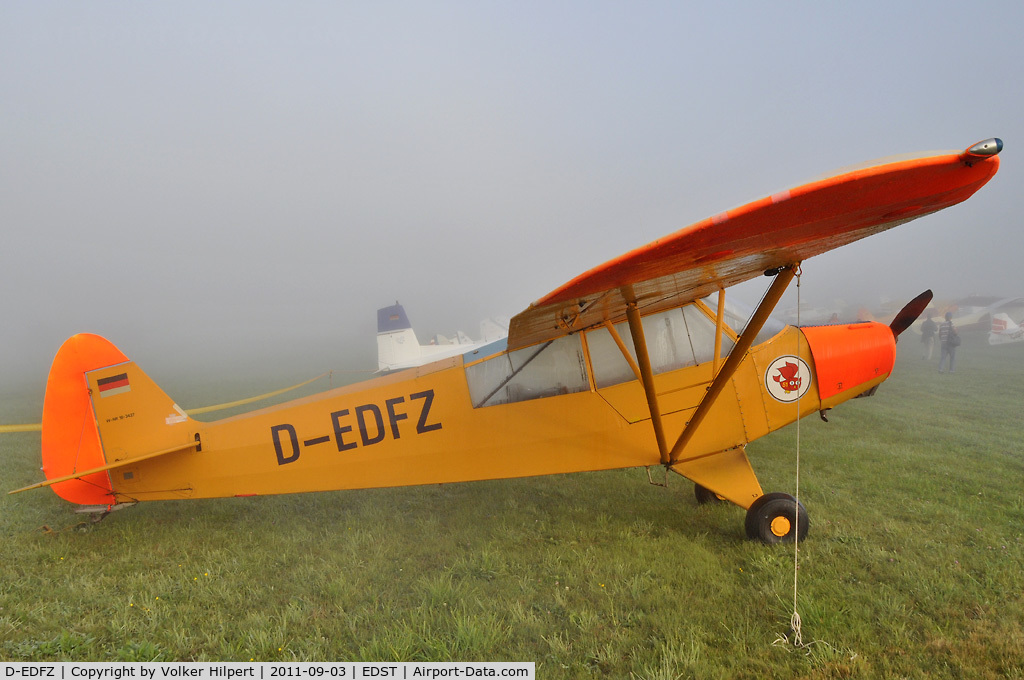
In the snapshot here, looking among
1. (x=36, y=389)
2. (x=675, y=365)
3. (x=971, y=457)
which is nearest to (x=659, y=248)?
(x=675, y=365)

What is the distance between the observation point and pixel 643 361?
296 centimetres

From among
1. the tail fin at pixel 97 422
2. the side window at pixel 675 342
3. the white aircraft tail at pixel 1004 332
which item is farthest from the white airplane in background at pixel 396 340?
the white aircraft tail at pixel 1004 332

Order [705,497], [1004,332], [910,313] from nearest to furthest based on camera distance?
[910,313] < [705,497] < [1004,332]

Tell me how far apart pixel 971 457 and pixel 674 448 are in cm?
525

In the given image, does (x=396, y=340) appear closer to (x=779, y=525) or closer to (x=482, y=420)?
(x=482, y=420)

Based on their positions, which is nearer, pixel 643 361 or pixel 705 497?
pixel 643 361

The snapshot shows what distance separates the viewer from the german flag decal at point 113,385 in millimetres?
3652

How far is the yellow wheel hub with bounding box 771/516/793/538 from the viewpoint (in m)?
3.37

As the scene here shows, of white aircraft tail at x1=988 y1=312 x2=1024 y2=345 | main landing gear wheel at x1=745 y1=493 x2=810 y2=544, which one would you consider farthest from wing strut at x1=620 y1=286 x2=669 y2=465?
white aircraft tail at x1=988 y1=312 x2=1024 y2=345

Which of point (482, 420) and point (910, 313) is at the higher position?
point (910, 313)

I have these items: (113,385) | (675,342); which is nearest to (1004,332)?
(675,342)

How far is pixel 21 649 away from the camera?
8.12ft

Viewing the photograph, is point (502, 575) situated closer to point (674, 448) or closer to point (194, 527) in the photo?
point (674, 448)

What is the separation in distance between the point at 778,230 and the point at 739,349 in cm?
123
